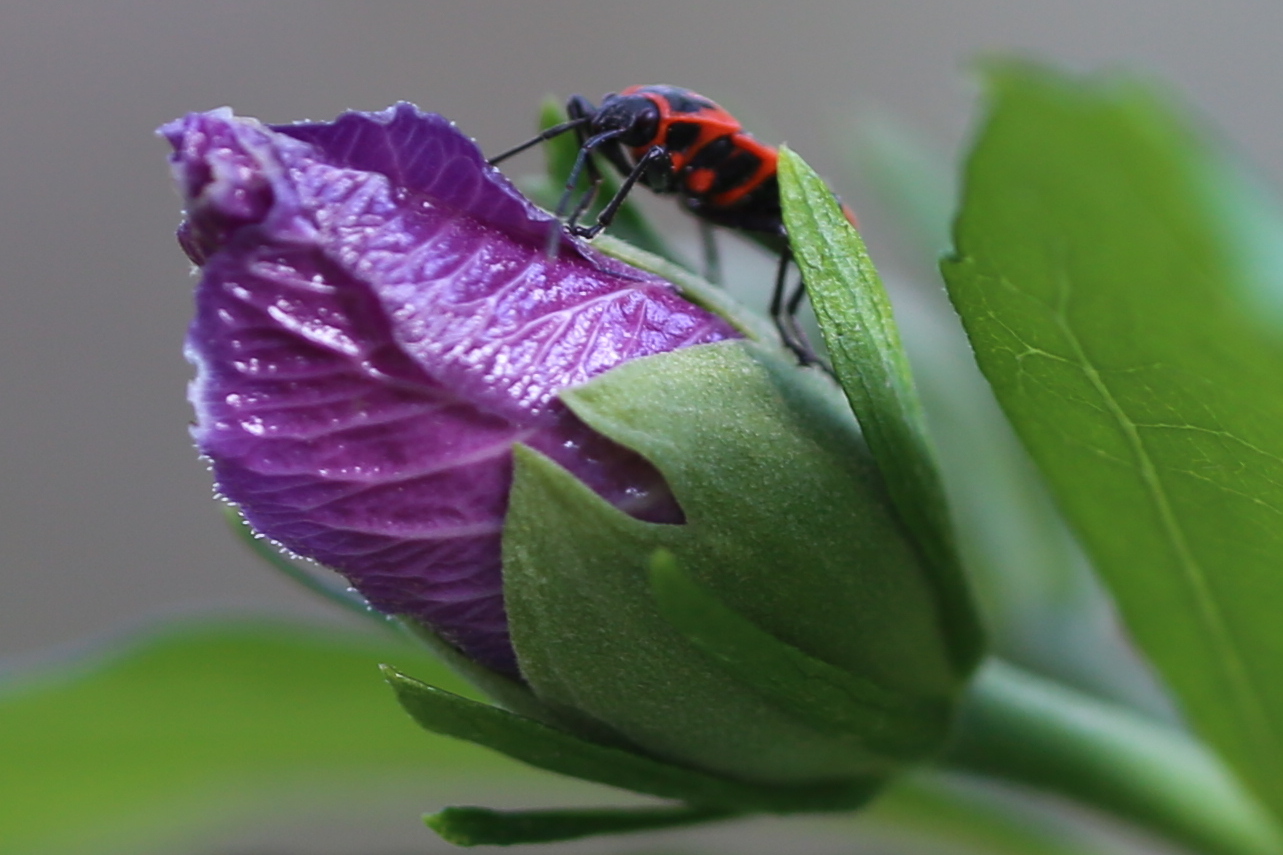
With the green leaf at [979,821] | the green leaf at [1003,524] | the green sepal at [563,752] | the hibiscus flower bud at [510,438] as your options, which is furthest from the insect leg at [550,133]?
the green leaf at [979,821]

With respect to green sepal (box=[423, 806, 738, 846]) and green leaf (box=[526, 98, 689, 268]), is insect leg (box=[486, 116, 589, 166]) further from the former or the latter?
green sepal (box=[423, 806, 738, 846])

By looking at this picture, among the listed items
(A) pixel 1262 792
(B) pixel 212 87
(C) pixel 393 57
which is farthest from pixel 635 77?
(A) pixel 1262 792

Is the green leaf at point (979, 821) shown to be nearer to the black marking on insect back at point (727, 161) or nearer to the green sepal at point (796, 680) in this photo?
the green sepal at point (796, 680)

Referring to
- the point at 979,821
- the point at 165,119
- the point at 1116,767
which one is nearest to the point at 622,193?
the point at 1116,767

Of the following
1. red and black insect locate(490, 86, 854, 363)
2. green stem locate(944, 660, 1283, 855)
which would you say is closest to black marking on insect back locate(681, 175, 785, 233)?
red and black insect locate(490, 86, 854, 363)

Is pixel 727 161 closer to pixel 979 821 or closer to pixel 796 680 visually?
pixel 796 680

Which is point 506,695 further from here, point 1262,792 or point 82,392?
point 82,392
